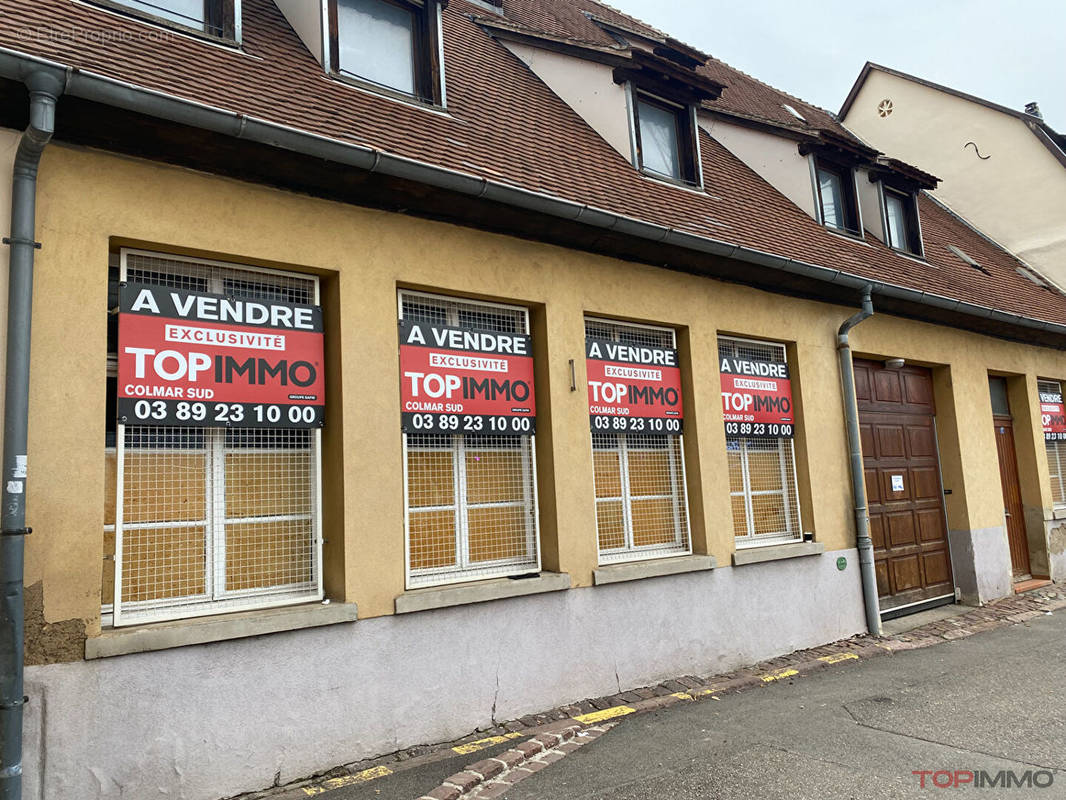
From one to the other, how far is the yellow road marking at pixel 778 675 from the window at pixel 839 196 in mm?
6322

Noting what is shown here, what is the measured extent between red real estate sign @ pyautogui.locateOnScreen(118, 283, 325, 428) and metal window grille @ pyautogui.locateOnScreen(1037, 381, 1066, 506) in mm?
12426

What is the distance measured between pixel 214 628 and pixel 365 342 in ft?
6.92

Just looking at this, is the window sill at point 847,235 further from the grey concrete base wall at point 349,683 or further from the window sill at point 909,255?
the grey concrete base wall at point 349,683

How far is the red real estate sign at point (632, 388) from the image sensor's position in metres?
6.78

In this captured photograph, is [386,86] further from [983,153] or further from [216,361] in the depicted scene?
[983,153]

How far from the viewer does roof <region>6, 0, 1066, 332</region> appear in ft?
16.1

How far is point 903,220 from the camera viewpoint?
38.7 feet

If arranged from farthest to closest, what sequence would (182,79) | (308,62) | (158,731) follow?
(308,62)
(182,79)
(158,731)

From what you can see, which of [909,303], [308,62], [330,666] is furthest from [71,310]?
[909,303]

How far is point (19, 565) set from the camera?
12.5 ft

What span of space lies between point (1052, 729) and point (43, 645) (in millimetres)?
6336

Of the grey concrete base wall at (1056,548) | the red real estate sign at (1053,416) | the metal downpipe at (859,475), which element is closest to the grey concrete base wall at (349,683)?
the metal downpipe at (859,475)

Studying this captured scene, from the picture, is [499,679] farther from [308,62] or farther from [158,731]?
[308,62]

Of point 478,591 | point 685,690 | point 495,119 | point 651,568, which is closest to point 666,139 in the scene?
point 495,119
